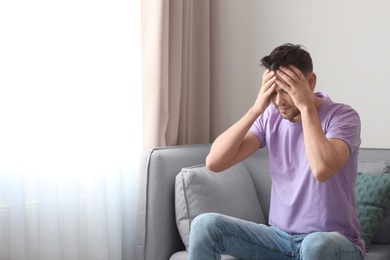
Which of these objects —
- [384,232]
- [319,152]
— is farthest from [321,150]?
[384,232]

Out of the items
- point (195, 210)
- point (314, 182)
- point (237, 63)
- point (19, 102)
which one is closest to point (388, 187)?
point (314, 182)

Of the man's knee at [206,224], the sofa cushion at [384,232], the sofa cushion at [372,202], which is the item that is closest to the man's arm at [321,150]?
the man's knee at [206,224]

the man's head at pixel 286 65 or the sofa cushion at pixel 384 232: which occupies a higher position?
the man's head at pixel 286 65

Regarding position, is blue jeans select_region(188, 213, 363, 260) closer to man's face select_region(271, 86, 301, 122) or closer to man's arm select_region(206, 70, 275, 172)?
man's arm select_region(206, 70, 275, 172)

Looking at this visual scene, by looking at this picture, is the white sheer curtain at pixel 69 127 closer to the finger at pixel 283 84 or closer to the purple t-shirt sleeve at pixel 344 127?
the finger at pixel 283 84

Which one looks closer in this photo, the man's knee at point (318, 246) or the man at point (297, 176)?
the man's knee at point (318, 246)

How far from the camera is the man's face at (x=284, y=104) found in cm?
240

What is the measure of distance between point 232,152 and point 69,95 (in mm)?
928

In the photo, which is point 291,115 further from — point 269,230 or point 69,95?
point 69,95

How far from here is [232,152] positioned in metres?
2.54

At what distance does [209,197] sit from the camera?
2975mm

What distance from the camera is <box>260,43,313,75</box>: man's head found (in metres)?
2.39

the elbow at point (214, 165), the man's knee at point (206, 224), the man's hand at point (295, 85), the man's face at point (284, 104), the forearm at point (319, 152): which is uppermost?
the man's hand at point (295, 85)

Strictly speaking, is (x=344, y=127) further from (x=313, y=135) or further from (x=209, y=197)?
(x=209, y=197)
